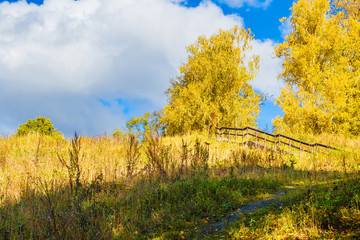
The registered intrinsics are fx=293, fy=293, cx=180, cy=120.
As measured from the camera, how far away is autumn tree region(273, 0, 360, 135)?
22.1 metres

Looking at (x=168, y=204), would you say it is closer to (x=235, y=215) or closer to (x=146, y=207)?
(x=146, y=207)

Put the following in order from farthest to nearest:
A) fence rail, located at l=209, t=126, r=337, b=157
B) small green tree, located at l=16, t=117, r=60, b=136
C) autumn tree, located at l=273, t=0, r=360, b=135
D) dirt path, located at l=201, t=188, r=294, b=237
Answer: small green tree, located at l=16, t=117, r=60, b=136 → autumn tree, located at l=273, t=0, r=360, b=135 → fence rail, located at l=209, t=126, r=337, b=157 → dirt path, located at l=201, t=188, r=294, b=237

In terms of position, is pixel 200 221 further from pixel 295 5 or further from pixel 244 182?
pixel 295 5

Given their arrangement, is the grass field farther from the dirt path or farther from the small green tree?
the small green tree

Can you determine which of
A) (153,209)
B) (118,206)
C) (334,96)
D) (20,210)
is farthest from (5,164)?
(334,96)

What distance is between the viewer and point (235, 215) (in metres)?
6.20

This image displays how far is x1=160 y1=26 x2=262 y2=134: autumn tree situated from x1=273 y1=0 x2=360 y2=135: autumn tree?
3224 millimetres

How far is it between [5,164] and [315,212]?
10.5 metres

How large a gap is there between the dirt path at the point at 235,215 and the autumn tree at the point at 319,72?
16589 mm

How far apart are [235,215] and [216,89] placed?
21810 millimetres

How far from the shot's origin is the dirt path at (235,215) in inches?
215

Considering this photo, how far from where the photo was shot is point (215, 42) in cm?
2756

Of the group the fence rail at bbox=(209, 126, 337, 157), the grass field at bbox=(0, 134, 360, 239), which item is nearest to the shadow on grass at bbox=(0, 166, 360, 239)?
the grass field at bbox=(0, 134, 360, 239)

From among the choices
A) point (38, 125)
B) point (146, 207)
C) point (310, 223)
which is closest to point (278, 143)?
point (146, 207)
